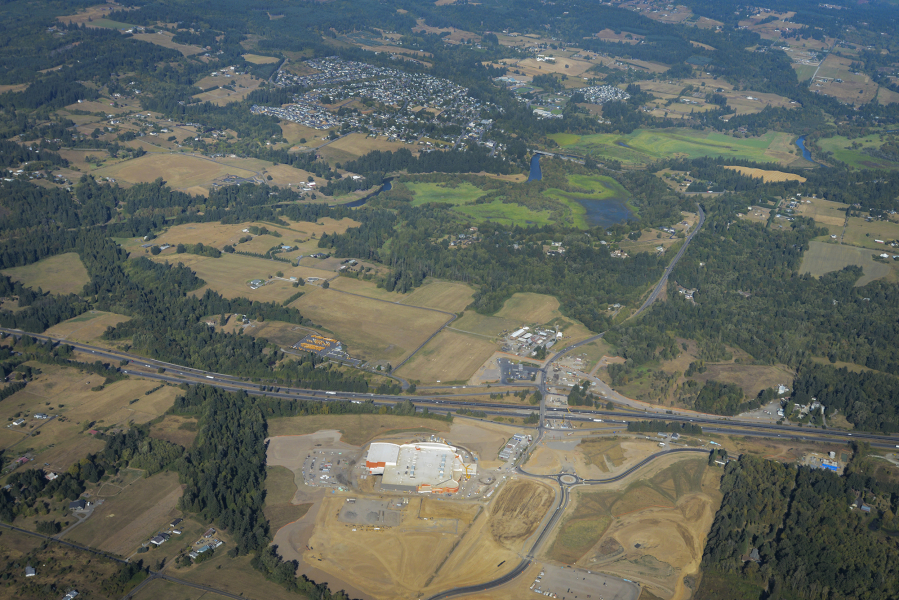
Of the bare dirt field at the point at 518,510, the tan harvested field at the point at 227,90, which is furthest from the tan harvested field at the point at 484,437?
the tan harvested field at the point at 227,90

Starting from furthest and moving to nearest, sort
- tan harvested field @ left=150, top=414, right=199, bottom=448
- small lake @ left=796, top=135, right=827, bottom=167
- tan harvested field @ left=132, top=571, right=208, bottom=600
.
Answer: small lake @ left=796, top=135, right=827, bottom=167
tan harvested field @ left=150, top=414, right=199, bottom=448
tan harvested field @ left=132, top=571, right=208, bottom=600

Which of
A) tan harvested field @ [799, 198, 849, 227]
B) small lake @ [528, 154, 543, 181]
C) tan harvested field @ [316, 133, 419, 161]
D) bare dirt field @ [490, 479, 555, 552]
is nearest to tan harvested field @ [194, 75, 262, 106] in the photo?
tan harvested field @ [316, 133, 419, 161]

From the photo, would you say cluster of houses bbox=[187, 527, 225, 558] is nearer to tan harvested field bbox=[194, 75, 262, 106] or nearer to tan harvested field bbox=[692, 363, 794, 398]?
tan harvested field bbox=[692, 363, 794, 398]

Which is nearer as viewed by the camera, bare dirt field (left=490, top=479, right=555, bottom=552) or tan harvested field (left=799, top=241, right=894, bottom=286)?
bare dirt field (left=490, top=479, right=555, bottom=552)

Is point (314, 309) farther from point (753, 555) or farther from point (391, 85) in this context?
point (391, 85)

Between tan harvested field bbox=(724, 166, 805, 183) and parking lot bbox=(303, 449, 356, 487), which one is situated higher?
parking lot bbox=(303, 449, 356, 487)

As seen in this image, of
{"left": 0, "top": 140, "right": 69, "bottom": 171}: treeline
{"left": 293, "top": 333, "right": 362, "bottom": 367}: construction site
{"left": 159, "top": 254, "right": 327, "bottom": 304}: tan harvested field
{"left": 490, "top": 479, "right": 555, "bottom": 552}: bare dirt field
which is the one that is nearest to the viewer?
{"left": 490, "top": 479, "right": 555, "bottom": 552}: bare dirt field
